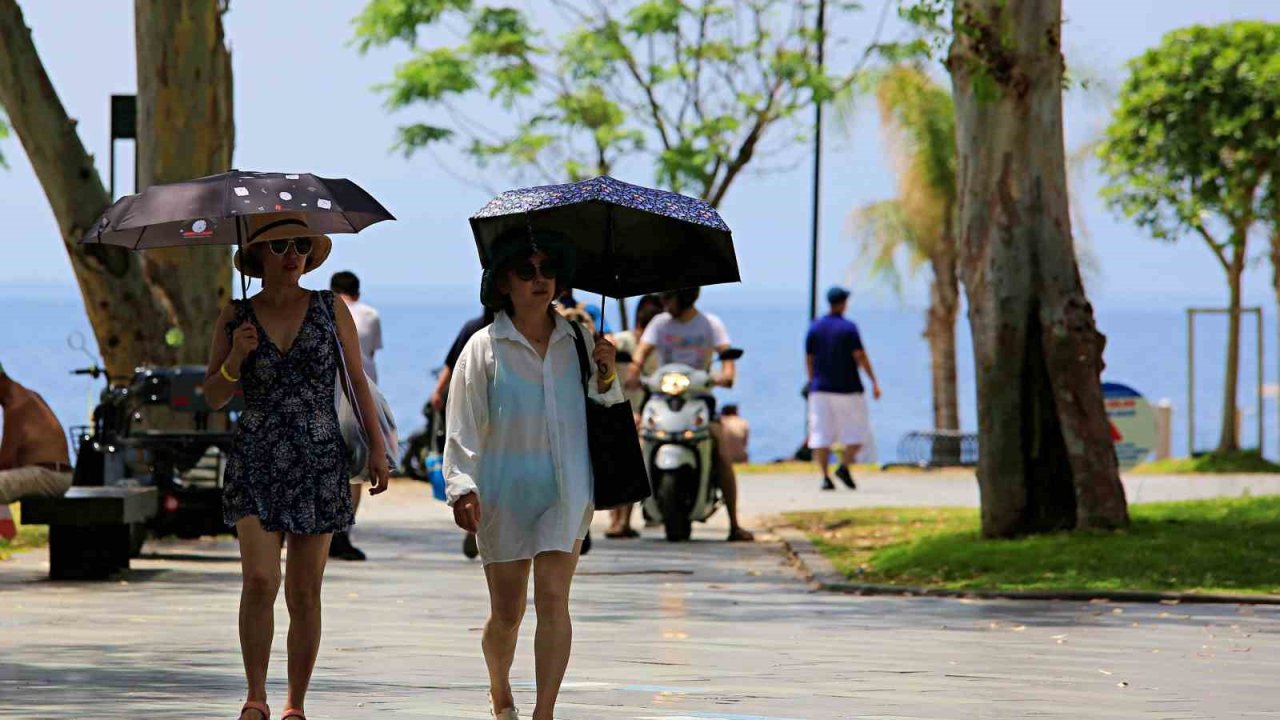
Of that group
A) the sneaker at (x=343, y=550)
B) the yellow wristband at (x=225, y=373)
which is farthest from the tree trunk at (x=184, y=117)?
the yellow wristband at (x=225, y=373)

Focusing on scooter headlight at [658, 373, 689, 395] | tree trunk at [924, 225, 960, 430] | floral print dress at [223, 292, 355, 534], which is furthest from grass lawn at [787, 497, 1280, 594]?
tree trunk at [924, 225, 960, 430]

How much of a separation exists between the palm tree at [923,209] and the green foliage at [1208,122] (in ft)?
26.5

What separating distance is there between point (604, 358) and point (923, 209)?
39.2 m

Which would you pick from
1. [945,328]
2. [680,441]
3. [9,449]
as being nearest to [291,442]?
[9,449]

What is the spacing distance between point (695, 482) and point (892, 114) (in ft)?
95.9

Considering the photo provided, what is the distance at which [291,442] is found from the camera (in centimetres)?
815

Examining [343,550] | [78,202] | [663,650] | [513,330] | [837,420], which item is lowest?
[663,650]

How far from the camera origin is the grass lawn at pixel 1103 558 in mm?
14062

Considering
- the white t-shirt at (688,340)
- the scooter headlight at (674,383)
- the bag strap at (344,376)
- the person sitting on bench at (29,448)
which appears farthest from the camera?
the white t-shirt at (688,340)

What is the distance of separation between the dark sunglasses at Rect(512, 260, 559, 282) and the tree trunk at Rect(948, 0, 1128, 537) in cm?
800

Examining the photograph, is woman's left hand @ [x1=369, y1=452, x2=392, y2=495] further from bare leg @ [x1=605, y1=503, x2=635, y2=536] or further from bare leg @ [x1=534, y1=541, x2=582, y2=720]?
bare leg @ [x1=605, y1=503, x2=635, y2=536]

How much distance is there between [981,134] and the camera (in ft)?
51.8

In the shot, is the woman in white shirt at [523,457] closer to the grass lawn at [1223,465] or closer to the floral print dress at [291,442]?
the floral print dress at [291,442]

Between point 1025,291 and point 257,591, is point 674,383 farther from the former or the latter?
point 257,591
